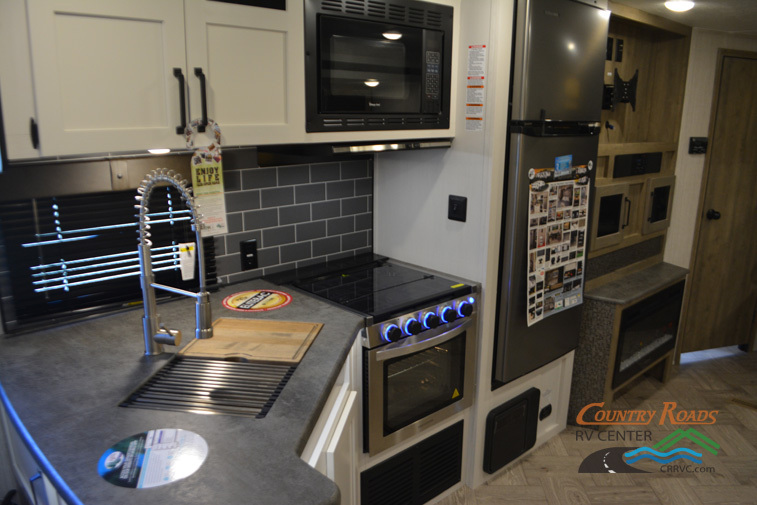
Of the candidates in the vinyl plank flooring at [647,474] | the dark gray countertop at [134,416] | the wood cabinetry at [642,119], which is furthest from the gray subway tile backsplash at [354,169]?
the vinyl plank flooring at [647,474]

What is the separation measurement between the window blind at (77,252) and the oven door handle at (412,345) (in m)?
0.87

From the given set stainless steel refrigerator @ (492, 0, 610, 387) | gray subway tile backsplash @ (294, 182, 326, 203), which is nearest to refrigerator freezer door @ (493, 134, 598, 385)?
stainless steel refrigerator @ (492, 0, 610, 387)

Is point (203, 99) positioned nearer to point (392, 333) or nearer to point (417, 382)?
point (392, 333)

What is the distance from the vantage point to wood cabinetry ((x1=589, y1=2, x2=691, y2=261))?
2.96m

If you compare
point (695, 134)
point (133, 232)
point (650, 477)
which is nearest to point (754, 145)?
point (695, 134)

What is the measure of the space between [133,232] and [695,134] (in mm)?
3218

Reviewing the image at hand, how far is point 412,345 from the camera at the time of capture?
2.09 meters

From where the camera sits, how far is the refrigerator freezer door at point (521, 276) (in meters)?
2.24

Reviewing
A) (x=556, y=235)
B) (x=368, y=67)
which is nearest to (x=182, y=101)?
(x=368, y=67)

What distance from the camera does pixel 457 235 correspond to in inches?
94.9

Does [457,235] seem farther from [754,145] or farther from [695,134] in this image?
[754,145]

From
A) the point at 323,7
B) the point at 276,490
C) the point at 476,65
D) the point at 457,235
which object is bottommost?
the point at 276,490

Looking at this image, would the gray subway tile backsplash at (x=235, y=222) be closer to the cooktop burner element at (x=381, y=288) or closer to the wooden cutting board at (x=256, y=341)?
the cooktop burner element at (x=381, y=288)

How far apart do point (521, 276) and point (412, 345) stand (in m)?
0.61
